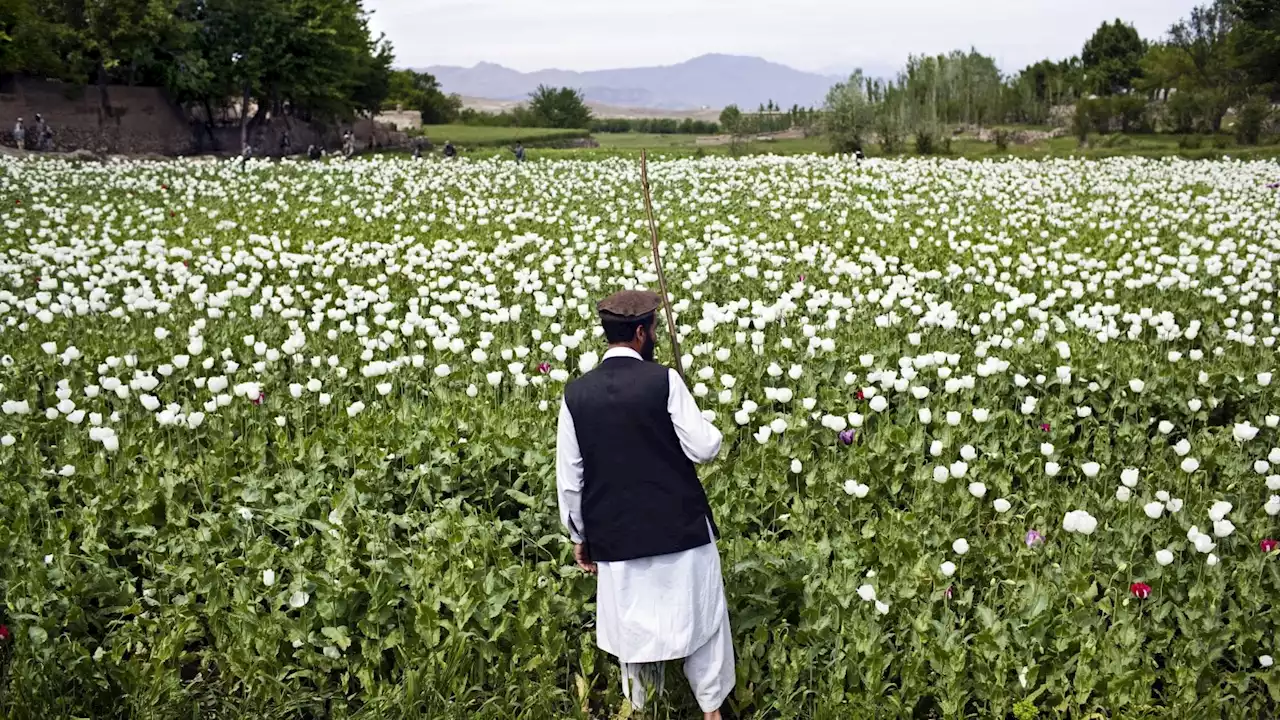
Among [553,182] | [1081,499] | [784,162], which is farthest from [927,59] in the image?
[1081,499]

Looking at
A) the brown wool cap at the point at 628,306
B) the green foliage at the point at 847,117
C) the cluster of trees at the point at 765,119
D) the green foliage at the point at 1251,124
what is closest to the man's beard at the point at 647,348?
the brown wool cap at the point at 628,306

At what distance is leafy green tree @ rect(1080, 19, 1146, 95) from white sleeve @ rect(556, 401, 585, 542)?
288 feet

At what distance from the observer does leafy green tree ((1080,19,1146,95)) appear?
83875 mm

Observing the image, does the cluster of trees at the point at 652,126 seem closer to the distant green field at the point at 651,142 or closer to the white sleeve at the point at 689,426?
the distant green field at the point at 651,142

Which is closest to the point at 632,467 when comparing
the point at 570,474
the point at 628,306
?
the point at 570,474

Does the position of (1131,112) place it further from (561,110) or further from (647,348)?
(647,348)

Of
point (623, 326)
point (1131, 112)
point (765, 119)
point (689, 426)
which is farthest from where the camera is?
point (1131, 112)

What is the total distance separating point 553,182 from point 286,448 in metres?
17.7

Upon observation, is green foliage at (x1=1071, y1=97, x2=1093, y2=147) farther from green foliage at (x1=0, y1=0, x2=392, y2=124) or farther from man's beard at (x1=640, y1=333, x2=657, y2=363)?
man's beard at (x1=640, y1=333, x2=657, y2=363)

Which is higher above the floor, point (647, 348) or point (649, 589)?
point (647, 348)

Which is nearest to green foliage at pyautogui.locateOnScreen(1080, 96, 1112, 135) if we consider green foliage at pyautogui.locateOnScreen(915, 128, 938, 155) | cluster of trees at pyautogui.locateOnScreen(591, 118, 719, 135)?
green foliage at pyautogui.locateOnScreen(915, 128, 938, 155)

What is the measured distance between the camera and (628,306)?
13.9 ft

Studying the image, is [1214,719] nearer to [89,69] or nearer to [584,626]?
[584,626]

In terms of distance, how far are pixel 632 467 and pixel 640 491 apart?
11 centimetres
